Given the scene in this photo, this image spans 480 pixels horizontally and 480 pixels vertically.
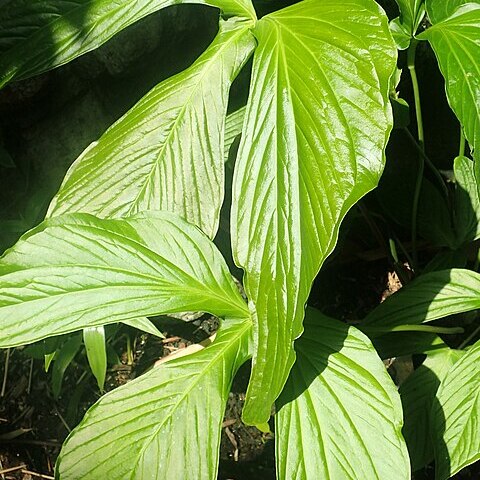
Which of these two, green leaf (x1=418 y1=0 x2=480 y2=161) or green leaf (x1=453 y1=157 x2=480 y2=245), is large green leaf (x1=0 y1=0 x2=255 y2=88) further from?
green leaf (x1=453 y1=157 x2=480 y2=245)

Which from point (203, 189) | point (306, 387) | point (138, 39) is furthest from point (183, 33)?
point (306, 387)

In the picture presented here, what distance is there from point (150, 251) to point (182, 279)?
5 centimetres

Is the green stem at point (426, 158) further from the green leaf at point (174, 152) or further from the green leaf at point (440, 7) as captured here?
the green leaf at point (174, 152)

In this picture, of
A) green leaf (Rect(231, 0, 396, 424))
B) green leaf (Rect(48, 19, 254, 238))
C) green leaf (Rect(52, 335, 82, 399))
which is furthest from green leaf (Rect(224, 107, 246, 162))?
green leaf (Rect(52, 335, 82, 399))

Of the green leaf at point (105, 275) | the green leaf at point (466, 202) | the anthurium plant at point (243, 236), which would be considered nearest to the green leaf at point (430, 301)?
the anthurium plant at point (243, 236)

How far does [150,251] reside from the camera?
0.86 meters

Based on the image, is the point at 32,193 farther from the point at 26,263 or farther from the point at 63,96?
the point at 26,263

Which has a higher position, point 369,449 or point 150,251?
point 150,251

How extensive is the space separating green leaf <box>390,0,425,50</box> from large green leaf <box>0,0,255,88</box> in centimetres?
31

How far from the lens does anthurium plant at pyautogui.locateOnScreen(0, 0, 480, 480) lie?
74cm

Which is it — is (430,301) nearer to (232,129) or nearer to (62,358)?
(232,129)

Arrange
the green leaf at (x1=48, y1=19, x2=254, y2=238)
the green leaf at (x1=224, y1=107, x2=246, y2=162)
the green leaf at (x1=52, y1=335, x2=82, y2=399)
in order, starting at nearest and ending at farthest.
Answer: the green leaf at (x1=48, y1=19, x2=254, y2=238) < the green leaf at (x1=224, y1=107, x2=246, y2=162) < the green leaf at (x1=52, y1=335, x2=82, y2=399)

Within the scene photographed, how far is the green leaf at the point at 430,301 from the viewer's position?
101 cm

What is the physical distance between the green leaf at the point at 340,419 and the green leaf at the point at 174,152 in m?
0.22
